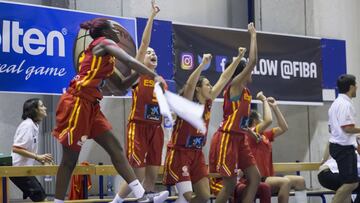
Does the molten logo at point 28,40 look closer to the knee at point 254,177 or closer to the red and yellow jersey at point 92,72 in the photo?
the red and yellow jersey at point 92,72

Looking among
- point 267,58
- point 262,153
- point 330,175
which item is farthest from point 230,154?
point 267,58

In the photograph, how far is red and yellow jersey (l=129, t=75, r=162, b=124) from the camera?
24.9 feet

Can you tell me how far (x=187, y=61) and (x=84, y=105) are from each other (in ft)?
15.7

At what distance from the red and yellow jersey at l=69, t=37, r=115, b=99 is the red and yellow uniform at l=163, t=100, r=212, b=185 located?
1675 millimetres

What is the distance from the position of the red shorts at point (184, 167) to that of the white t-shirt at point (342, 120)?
238 centimetres

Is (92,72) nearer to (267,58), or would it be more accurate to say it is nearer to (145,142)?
(145,142)

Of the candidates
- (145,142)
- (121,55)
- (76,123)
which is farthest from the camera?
(145,142)

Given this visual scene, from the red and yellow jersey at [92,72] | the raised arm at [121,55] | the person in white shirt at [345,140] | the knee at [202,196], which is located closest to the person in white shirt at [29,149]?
the knee at [202,196]

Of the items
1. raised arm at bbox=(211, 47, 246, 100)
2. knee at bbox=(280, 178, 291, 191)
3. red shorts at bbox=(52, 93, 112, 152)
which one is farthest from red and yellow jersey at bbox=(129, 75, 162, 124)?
knee at bbox=(280, 178, 291, 191)

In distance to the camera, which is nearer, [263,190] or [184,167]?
[184,167]

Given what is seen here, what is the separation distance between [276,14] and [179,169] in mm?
6406

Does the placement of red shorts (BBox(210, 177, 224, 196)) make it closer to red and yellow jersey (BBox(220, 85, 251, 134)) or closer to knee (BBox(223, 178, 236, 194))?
knee (BBox(223, 178, 236, 194))

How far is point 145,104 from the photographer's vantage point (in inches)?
301

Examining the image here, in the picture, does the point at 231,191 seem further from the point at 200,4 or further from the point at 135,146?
the point at 200,4
